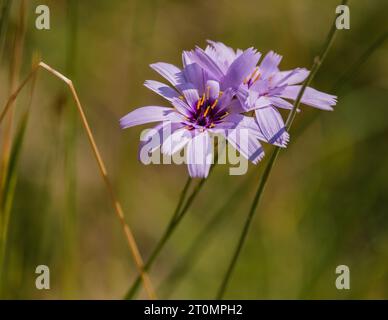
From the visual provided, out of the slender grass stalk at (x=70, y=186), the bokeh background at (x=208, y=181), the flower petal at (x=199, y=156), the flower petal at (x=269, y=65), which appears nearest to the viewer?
the flower petal at (x=199, y=156)

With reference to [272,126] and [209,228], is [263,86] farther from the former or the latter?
[209,228]

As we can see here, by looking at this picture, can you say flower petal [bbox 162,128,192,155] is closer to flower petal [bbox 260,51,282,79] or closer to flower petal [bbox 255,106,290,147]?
flower petal [bbox 255,106,290,147]

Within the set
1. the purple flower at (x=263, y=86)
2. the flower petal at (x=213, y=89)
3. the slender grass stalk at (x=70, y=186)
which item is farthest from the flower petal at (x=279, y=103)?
the slender grass stalk at (x=70, y=186)

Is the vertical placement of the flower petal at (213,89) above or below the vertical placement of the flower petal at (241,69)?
below

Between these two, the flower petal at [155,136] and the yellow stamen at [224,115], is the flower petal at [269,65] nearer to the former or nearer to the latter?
the yellow stamen at [224,115]
